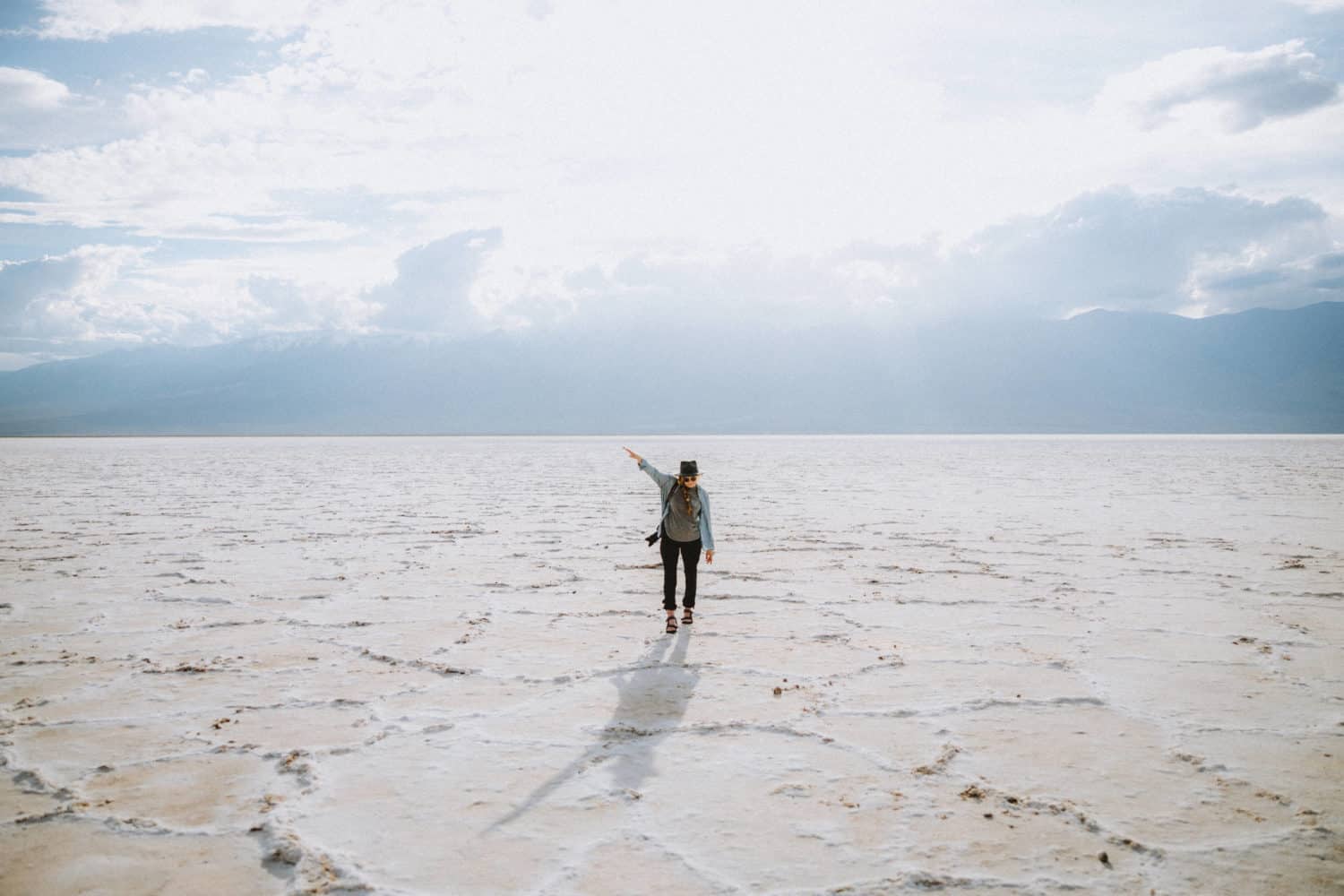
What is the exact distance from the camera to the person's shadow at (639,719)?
3.38 metres

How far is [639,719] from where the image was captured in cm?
403

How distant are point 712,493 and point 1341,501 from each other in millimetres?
10635

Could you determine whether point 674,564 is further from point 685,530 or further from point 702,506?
point 702,506

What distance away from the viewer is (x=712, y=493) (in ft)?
55.8

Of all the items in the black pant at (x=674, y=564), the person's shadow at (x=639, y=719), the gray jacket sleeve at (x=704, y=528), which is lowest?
the person's shadow at (x=639, y=719)

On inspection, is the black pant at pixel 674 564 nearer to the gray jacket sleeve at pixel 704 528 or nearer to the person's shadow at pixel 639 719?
the gray jacket sleeve at pixel 704 528

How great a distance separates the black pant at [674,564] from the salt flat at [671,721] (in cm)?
25

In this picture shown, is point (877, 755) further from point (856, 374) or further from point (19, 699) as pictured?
point (856, 374)

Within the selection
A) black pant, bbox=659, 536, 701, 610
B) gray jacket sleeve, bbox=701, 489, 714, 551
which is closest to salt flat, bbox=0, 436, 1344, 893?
black pant, bbox=659, 536, 701, 610

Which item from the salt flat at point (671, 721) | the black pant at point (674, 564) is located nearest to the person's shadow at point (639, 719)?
the salt flat at point (671, 721)

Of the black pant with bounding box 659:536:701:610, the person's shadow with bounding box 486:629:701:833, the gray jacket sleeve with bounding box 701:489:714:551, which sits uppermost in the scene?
the gray jacket sleeve with bounding box 701:489:714:551

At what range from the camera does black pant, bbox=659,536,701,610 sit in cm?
580

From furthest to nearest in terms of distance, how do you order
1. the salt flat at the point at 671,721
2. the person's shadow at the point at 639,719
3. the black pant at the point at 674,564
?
the black pant at the point at 674,564 < the person's shadow at the point at 639,719 < the salt flat at the point at 671,721

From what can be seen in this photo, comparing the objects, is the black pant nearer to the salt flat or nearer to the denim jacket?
the denim jacket
